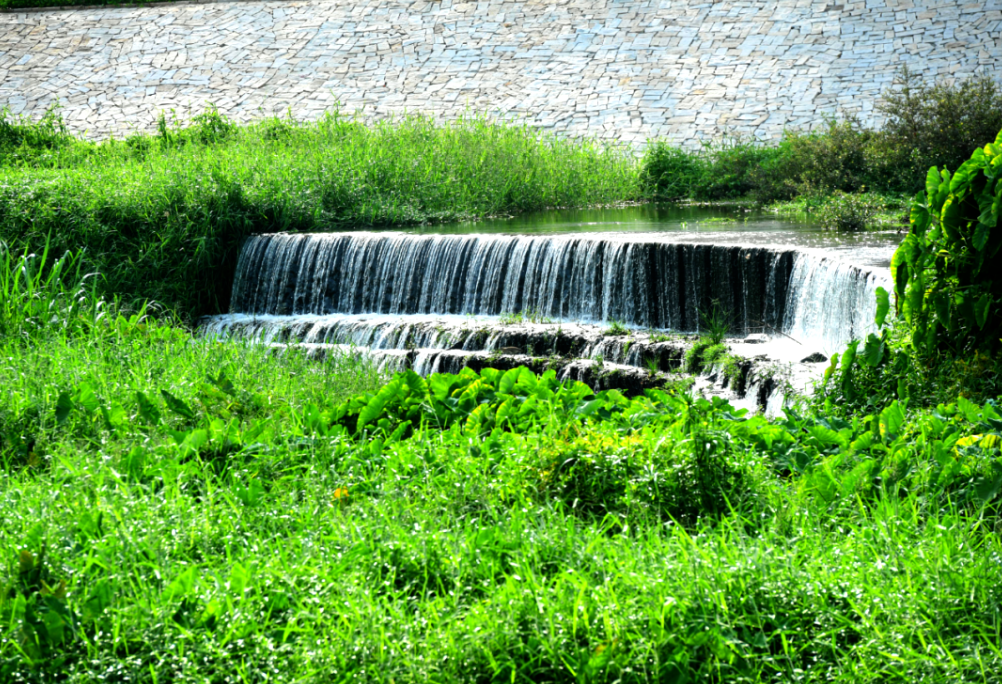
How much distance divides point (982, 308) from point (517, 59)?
50.5ft

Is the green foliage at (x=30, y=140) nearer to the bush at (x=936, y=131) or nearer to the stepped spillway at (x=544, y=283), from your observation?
the stepped spillway at (x=544, y=283)

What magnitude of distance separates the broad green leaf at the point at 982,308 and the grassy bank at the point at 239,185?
6.84 m

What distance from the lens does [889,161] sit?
1230cm

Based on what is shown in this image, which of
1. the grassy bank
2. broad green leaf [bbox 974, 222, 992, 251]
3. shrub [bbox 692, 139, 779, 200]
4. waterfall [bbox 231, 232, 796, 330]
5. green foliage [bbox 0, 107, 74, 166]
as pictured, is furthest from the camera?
shrub [bbox 692, 139, 779, 200]

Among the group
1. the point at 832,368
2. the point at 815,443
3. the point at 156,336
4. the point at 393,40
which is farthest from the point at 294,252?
the point at 393,40

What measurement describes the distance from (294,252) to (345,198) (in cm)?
199

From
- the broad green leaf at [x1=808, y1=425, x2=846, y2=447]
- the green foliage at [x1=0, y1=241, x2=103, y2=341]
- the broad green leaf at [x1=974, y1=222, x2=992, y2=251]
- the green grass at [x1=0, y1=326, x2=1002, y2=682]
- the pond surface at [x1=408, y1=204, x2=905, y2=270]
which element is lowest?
the green grass at [x1=0, y1=326, x2=1002, y2=682]

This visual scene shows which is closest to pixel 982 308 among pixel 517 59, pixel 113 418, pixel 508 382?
pixel 508 382

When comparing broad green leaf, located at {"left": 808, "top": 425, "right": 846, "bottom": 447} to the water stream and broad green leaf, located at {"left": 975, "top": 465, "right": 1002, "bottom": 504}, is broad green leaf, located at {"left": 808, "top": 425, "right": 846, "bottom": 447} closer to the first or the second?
broad green leaf, located at {"left": 975, "top": 465, "right": 1002, "bottom": 504}

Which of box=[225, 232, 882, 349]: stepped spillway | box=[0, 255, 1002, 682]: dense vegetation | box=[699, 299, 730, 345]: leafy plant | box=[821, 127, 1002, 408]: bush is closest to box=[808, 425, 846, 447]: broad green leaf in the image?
box=[0, 255, 1002, 682]: dense vegetation

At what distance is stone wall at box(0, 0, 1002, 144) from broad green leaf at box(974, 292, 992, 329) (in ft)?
38.9

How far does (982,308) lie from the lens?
4562 millimetres

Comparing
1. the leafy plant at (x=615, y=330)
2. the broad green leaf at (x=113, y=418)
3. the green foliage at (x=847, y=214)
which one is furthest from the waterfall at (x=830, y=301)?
the broad green leaf at (x=113, y=418)

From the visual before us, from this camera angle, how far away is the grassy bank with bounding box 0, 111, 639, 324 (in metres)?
9.74
